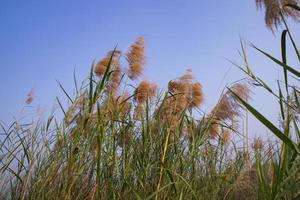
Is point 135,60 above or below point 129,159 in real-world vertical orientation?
above

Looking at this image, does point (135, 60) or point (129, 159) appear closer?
point (129, 159)

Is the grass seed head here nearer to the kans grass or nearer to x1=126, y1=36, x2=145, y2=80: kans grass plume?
the kans grass

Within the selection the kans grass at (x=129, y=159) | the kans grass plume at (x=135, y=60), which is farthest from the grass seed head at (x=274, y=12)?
the kans grass plume at (x=135, y=60)

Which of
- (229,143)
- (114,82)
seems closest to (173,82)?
(114,82)

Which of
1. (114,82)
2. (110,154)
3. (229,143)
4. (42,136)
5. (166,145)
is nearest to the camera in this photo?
(166,145)

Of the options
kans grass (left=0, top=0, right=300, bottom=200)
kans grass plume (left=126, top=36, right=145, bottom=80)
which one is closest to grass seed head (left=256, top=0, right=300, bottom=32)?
kans grass (left=0, top=0, right=300, bottom=200)

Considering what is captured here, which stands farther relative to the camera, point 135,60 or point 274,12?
Answer: point 135,60

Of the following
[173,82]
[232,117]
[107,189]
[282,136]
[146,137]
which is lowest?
[282,136]

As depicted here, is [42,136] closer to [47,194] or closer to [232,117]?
[47,194]

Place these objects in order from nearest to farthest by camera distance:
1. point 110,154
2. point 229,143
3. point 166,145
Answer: point 166,145
point 110,154
point 229,143

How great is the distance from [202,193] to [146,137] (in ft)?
1.76

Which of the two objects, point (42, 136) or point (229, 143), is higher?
point (42, 136)

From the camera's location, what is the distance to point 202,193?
2.44 meters

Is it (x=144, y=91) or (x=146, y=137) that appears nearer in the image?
(x=146, y=137)
